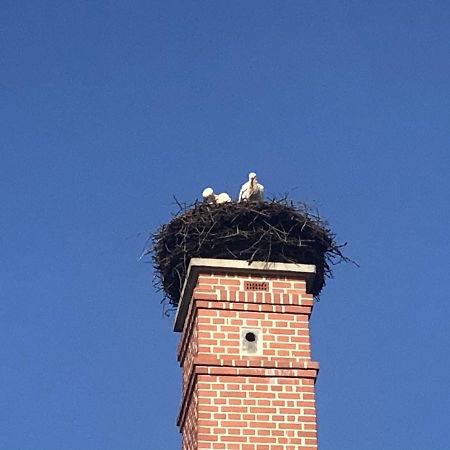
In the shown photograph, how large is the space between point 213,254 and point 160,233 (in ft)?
3.61

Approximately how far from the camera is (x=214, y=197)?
49.6 feet

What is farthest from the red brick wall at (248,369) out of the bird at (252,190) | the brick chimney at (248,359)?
the bird at (252,190)

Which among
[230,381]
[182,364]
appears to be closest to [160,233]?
[182,364]

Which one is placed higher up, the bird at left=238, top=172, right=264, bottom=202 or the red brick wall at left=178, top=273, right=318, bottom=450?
the bird at left=238, top=172, right=264, bottom=202

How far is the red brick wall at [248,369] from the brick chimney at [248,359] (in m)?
0.01

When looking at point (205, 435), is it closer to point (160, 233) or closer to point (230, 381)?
point (230, 381)

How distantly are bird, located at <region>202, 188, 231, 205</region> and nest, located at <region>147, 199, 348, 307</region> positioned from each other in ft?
0.73

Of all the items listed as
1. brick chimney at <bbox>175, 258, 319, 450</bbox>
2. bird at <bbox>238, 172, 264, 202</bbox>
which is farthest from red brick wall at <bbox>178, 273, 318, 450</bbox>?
bird at <bbox>238, 172, 264, 202</bbox>

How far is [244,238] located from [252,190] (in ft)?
4.54

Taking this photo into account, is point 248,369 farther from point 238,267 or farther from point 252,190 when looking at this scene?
point 252,190

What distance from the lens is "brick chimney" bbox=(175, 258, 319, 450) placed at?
12.9 m

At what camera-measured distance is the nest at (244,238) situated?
14.1 meters

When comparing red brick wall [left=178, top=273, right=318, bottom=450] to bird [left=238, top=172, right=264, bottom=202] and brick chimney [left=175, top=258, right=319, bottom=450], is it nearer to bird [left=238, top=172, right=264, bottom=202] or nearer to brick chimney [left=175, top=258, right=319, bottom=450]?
brick chimney [left=175, top=258, right=319, bottom=450]

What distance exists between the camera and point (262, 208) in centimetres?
1448
